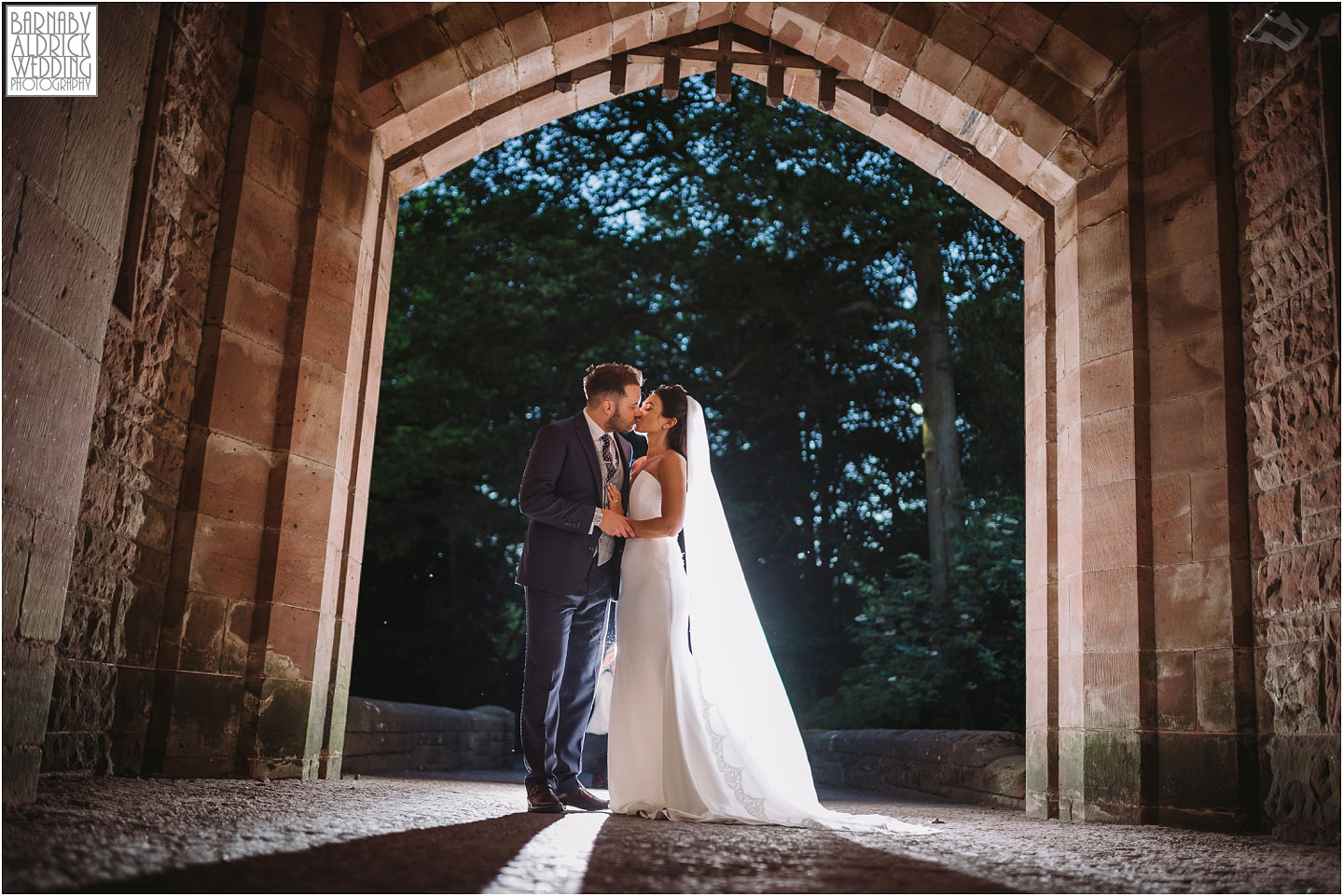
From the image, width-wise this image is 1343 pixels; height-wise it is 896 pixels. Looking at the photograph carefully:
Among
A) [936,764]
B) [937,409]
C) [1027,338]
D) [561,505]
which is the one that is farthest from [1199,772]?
[937,409]

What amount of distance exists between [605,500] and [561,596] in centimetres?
45

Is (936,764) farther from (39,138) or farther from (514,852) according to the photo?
(39,138)

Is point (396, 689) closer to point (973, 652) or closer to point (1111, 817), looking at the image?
point (973, 652)

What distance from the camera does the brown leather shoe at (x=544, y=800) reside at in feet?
12.6

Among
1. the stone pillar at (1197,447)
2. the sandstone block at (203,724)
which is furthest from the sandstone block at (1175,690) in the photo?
the sandstone block at (203,724)

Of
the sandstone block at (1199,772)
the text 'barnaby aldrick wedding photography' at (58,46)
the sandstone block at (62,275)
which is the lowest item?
the sandstone block at (1199,772)

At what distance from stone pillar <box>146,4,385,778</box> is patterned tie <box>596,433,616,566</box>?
1.28 metres

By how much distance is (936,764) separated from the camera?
270 inches

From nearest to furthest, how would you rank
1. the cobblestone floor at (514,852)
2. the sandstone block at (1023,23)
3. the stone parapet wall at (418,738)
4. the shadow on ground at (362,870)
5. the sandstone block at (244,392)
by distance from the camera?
the shadow on ground at (362,870) < the cobblestone floor at (514,852) < the sandstone block at (244,392) < the sandstone block at (1023,23) < the stone parapet wall at (418,738)

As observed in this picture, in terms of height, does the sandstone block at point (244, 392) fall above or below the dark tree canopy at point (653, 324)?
below

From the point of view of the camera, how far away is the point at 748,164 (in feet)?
45.3

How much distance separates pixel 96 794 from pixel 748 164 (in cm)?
1189

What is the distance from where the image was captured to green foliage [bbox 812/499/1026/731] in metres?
9.64

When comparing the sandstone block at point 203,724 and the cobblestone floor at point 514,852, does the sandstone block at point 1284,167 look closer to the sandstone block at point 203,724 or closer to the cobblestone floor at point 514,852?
the cobblestone floor at point 514,852
